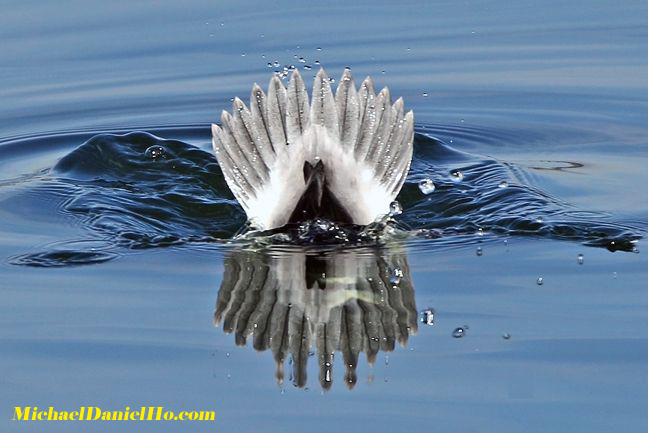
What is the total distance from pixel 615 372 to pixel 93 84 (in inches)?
263

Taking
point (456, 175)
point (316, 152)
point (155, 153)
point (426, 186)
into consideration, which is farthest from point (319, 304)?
point (155, 153)

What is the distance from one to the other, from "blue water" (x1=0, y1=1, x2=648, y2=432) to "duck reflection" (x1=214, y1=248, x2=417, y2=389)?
2 cm

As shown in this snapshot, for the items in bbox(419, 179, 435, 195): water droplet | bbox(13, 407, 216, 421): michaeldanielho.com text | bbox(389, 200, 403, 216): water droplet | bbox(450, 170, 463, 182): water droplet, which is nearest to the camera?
bbox(13, 407, 216, 421): michaeldanielho.com text

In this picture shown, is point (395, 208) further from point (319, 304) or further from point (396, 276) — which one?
point (319, 304)

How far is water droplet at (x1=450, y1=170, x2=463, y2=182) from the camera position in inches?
370

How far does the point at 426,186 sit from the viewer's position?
9.23m

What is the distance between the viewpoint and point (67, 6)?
1302 cm

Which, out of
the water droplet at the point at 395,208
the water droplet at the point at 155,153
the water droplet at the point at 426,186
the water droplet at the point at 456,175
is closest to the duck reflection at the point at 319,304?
the water droplet at the point at 395,208

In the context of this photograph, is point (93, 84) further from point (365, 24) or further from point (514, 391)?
point (514, 391)

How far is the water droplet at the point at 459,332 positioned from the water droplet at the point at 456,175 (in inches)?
116

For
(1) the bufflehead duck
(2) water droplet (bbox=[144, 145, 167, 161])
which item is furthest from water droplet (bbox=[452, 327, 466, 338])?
(2) water droplet (bbox=[144, 145, 167, 161])

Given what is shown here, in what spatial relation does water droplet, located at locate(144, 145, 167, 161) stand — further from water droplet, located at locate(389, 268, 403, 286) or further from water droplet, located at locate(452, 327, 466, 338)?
water droplet, located at locate(452, 327, 466, 338)

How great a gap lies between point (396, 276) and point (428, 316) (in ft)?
2.10

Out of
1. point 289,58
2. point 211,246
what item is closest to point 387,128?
point 211,246
